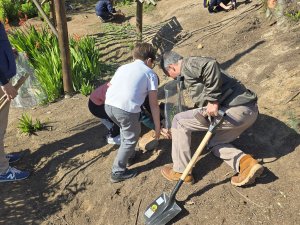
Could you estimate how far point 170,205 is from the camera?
3500 mm

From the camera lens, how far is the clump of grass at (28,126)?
480 cm

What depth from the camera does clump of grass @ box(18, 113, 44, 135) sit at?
15.7ft

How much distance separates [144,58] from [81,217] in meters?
1.64

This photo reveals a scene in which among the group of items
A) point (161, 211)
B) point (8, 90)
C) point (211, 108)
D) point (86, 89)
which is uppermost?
point (8, 90)

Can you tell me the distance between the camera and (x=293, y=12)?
19.3ft

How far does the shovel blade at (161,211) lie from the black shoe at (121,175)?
1.62ft

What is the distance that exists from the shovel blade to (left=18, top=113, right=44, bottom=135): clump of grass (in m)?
2.07

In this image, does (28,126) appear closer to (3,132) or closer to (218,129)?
(3,132)

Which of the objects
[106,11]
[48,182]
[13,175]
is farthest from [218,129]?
[106,11]

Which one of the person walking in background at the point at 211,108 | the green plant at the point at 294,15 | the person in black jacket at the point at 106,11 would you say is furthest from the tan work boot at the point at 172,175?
the person in black jacket at the point at 106,11

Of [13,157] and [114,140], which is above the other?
[114,140]

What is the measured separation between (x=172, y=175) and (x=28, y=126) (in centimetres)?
206

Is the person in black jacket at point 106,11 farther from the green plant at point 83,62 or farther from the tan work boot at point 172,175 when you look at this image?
the tan work boot at point 172,175

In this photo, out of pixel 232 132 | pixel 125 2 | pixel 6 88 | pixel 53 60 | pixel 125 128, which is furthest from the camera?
pixel 125 2
